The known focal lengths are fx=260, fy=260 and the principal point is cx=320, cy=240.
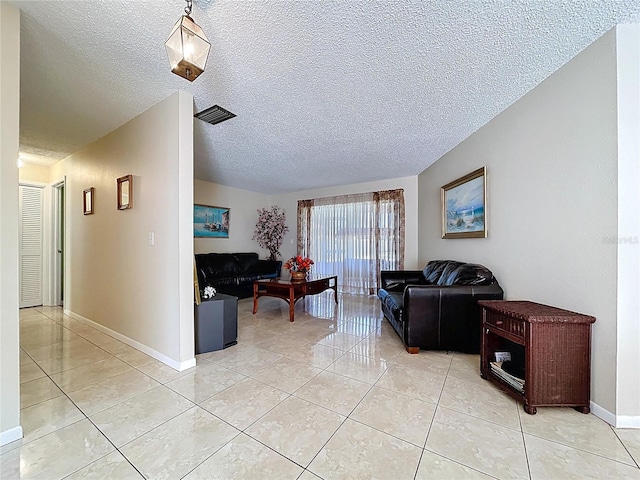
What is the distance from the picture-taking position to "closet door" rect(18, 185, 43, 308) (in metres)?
4.29

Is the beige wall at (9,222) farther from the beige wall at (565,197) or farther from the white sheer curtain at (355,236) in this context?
the white sheer curtain at (355,236)

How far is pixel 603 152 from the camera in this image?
5.31 feet

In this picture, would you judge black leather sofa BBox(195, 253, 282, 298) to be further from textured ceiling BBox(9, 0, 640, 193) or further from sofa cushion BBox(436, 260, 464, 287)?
sofa cushion BBox(436, 260, 464, 287)

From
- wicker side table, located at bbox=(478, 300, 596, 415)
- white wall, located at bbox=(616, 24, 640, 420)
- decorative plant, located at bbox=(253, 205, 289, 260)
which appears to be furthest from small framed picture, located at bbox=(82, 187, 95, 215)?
white wall, located at bbox=(616, 24, 640, 420)

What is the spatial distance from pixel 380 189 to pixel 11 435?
17.4 ft

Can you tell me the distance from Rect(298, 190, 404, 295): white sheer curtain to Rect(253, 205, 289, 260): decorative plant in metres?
0.55

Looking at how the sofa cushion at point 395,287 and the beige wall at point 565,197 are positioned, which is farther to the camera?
the sofa cushion at point 395,287

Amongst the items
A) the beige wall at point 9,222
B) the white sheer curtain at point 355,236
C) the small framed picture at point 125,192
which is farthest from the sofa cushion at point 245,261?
the beige wall at point 9,222

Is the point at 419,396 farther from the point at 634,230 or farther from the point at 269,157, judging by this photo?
the point at 269,157

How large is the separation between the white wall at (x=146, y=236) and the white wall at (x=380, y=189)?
3.85 m

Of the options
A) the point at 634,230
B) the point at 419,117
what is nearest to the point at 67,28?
the point at 419,117

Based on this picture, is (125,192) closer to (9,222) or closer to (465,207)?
(9,222)

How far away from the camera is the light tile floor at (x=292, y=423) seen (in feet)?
4.03

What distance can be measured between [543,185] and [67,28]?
3.43 m
